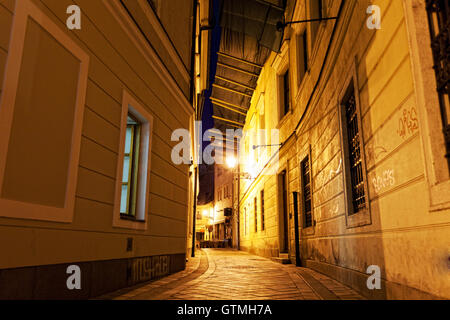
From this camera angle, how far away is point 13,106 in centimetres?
291

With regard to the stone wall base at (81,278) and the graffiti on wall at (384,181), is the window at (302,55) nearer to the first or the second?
the graffiti on wall at (384,181)

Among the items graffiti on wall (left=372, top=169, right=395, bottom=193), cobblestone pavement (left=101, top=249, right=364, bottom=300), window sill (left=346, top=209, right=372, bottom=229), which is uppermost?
graffiti on wall (left=372, top=169, right=395, bottom=193)

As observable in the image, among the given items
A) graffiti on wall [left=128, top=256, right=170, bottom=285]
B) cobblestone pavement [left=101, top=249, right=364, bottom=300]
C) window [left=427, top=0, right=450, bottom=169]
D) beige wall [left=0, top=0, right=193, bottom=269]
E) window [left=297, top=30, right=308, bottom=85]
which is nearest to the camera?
window [left=427, top=0, right=450, bottom=169]

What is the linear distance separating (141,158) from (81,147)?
191 cm

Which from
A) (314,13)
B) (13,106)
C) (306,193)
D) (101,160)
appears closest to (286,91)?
(314,13)

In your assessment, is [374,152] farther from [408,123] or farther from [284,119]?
[284,119]

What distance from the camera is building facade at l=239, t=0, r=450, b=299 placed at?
2.83 meters

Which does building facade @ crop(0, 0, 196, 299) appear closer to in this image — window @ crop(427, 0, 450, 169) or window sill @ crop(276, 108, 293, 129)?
window @ crop(427, 0, 450, 169)

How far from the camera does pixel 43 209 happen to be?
3.20 metres

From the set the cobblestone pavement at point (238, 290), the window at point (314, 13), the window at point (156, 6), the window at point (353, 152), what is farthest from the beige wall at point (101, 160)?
the window at point (314, 13)

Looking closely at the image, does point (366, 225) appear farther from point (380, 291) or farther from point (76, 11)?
point (76, 11)

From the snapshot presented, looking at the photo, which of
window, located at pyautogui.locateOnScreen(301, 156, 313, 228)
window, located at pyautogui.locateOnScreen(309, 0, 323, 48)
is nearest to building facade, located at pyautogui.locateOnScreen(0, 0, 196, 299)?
window, located at pyautogui.locateOnScreen(309, 0, 323, 48)

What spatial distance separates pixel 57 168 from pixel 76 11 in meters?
1.85
